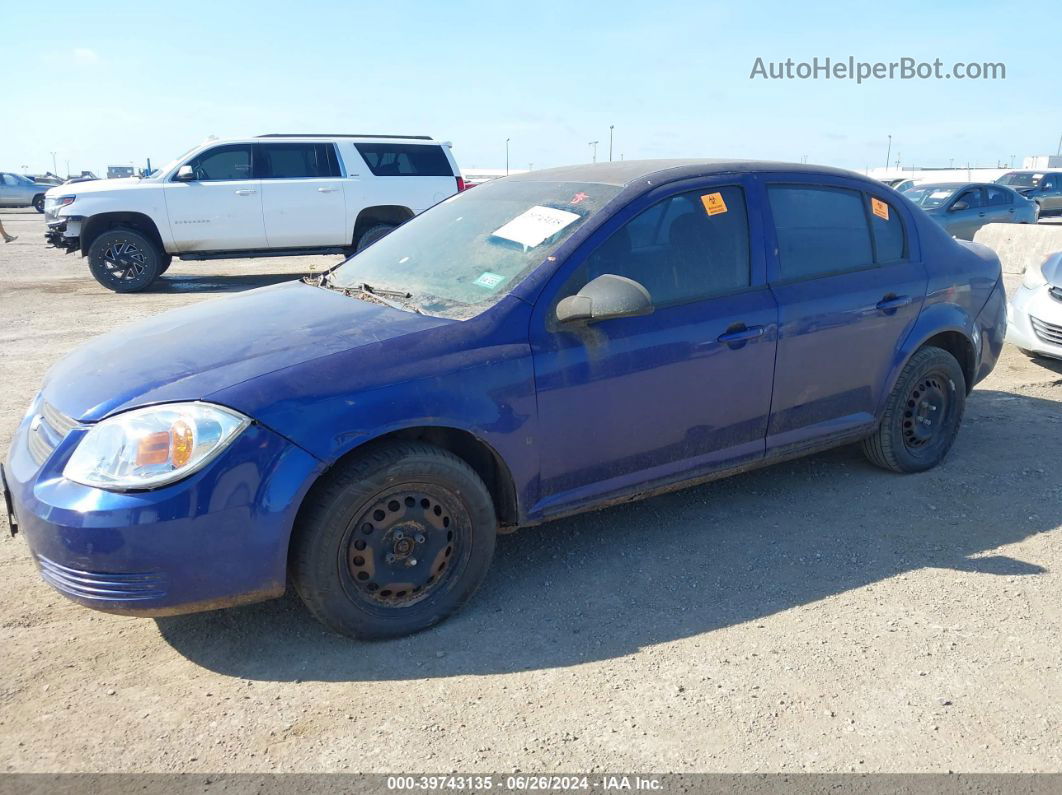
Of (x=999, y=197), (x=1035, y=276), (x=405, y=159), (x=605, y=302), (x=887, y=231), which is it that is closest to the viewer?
(x=605, y=302)

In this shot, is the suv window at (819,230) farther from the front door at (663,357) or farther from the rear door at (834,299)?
the front door at (663,357)

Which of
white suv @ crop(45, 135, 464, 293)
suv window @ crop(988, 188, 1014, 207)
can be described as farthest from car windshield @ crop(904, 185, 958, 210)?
white suv @ crop(45, 135, 464, 293)

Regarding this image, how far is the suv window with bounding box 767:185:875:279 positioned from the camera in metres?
4.11

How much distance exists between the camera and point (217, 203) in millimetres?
11938

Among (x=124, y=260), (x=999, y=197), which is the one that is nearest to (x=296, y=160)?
(x=124, y=260)

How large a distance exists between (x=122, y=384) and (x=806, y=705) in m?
2.57

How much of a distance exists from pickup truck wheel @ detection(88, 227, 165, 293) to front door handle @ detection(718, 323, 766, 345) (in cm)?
1021

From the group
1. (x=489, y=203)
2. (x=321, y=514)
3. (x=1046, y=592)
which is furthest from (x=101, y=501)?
(x=1046, y=592)

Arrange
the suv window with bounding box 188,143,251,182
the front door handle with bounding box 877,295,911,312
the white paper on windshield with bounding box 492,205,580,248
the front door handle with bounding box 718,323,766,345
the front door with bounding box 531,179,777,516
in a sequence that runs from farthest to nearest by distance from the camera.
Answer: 1. the suv window with bounding box 188,143,251,182
2. the front door handle with bounding box 877,295,911,312
3. the front door handle with bounding box 718,323,766,345
4. the white paper on windshield with bounding box 492,205,580,248
5. the front door with bounding box 531,179,777,516

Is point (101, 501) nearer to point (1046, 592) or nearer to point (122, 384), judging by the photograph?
point (122, 384)

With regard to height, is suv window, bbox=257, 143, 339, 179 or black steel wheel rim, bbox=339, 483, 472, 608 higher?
suv window, bbox=257, 143, 339, 179

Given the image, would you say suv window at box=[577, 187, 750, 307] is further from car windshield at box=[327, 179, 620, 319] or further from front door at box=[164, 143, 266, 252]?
front door at box=[164, 143, 266, 252]

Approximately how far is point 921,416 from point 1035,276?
3848mm

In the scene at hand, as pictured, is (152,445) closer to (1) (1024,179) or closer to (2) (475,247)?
(2) (475,247)
